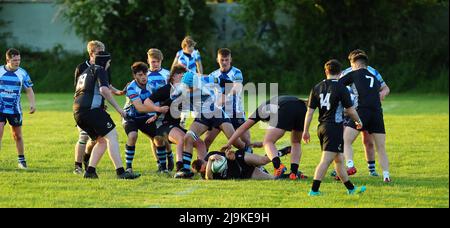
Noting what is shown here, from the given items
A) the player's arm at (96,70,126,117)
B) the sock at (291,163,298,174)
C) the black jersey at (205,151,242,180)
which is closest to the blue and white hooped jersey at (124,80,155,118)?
the player's arm at (96,70,126,117)

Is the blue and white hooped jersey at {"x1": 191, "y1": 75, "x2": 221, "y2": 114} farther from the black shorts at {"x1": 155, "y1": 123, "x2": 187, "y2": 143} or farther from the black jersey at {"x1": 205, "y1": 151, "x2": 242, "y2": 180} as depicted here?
the black jersey at {"x1": 205, "y1": 151, "x2": 242, "y2": 180}

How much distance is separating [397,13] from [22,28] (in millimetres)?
12640

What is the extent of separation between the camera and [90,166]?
400 inches

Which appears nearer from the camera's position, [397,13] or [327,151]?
[327,151]

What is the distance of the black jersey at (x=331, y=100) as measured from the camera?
8.95 metres

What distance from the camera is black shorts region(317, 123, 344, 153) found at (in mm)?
8922

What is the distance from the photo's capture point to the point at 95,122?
994 cm

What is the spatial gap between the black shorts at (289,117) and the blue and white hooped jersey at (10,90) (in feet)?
11.5

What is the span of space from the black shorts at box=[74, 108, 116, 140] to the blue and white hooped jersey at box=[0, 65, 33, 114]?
187 centimetres

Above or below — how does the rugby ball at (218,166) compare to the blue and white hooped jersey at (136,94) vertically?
below

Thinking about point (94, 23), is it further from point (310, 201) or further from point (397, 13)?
point (310, 201)

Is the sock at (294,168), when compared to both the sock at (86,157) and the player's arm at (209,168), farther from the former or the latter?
the sock at (86,157)

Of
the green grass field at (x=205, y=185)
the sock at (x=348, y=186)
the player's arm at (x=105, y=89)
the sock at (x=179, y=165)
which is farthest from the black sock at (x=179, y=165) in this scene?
the sock at (x=348, y=186)

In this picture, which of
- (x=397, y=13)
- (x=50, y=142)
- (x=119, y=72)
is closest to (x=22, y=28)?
(x=119, y=72)
